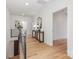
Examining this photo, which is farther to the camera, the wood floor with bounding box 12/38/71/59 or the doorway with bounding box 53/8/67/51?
the doorway with bounding box 53/8/67/51

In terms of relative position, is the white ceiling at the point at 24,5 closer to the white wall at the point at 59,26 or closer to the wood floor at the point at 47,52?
the white wall at the point at 59,26

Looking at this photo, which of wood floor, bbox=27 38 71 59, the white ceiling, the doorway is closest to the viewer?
wood floor, bbox=27 38 71 59

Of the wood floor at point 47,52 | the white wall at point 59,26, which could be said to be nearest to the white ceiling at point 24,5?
the white wall at point 59,26

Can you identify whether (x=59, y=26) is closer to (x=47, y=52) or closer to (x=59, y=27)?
(x=59, y=27)

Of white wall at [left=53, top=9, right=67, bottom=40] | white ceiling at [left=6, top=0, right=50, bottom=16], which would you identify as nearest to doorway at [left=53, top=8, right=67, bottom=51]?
white wall at [left=53, top=9, right=67, bottom=40]

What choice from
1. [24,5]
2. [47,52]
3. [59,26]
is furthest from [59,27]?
[47,52]

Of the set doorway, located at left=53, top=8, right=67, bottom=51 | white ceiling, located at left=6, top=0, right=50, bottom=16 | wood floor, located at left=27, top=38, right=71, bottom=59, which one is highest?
white ceiling, located at left=6, top=0, right=50, bottom=16

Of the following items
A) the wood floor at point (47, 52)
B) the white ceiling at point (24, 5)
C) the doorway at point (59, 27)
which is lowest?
the wood floor at point (47, 52)

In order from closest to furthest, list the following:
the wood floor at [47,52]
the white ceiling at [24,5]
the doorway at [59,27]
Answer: the wood floor at [47,52], the white ceiling at [24,5], the doorway at [59,27]

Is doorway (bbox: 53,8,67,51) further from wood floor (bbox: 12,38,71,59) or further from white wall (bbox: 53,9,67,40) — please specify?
wood floor (bbox: 12,38,71,59)
